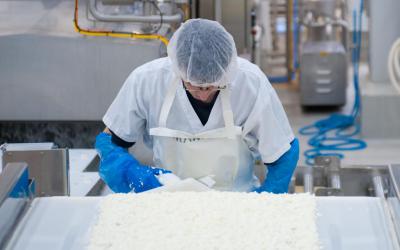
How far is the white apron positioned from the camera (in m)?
1.87

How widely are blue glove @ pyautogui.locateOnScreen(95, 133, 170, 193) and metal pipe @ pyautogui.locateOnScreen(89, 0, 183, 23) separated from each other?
128 centimetres

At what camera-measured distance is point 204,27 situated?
177cm

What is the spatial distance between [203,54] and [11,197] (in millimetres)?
756

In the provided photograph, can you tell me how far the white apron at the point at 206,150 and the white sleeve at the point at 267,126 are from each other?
5 cm

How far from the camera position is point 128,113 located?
76.0 inches

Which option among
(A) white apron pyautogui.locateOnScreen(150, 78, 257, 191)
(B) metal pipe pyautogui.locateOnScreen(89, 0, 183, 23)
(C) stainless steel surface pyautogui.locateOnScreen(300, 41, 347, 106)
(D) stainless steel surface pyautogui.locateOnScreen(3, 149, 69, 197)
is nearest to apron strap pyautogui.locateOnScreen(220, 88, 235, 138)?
(A) white apron pyautogui.locateOnScreen(150, 78, 257, 191)

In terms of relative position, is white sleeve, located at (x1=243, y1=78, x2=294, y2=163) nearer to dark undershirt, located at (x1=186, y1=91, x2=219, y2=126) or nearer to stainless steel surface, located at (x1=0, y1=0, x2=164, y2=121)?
dark undershirt, located at (x1=186, y1=91, x2=219, y2=126)

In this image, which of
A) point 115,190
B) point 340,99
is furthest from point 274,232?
point 340,99

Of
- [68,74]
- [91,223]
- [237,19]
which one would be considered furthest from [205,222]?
[237,19]

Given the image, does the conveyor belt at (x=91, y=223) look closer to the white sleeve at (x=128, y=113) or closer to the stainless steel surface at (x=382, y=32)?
the white sleeve at (x=128, y=113)

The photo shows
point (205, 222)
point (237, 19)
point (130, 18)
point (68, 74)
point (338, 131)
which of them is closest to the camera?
point (205, 222)

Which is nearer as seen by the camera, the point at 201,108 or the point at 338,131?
A: the point at 201,108

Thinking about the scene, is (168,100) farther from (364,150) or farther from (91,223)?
(364,150)

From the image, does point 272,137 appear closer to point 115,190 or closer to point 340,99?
point 115,190
